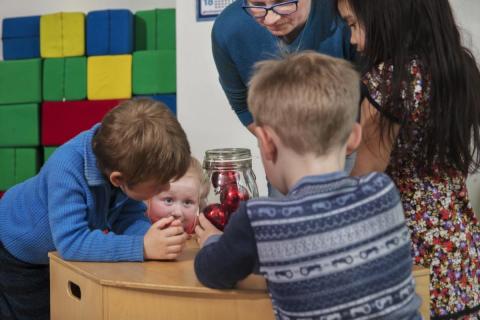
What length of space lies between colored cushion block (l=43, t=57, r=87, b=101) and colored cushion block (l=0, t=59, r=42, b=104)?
5cm

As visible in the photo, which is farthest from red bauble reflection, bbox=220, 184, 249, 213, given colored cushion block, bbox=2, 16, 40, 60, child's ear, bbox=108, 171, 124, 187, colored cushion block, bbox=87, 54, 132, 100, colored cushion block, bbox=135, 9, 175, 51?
colored cushion block, bbox=2, 16, 40, 60

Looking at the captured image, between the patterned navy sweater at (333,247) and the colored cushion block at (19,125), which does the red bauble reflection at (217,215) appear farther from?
the colored cushion block at (19,125)

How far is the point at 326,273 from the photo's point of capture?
737 mm

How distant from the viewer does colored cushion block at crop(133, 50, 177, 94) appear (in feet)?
12.0

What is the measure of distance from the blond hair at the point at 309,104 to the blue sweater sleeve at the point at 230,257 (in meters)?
0.13

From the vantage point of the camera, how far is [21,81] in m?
4.04

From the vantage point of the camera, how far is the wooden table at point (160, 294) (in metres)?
0.87

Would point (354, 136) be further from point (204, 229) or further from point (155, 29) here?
point (155, 29)

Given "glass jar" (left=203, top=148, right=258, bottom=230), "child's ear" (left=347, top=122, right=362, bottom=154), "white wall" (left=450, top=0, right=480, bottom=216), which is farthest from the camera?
"white wall" (left=450, top=0, right=480, bottom=216)

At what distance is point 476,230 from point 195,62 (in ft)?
5.58

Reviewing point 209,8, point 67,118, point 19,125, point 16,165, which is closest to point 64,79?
point 67,118

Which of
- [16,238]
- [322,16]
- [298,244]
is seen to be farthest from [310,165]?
[16,238]

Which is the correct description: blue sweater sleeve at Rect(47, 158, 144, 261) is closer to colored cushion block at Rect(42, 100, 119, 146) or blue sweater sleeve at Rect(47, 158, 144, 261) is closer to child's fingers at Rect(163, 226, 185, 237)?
child's fingers at Rect(163, 226, 185, 237)

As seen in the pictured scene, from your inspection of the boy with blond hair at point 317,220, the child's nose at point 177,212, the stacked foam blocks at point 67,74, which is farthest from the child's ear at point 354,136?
the stacked foam blocks at point 67,74
